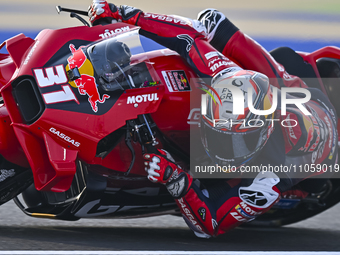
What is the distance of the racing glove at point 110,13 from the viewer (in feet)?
10.1

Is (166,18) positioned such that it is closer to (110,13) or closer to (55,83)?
(110,13)

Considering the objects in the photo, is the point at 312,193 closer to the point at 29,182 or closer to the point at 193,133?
the point at 193,133

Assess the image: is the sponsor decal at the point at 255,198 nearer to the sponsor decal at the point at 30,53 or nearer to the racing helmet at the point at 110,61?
the racing helmet at the point at 110,61

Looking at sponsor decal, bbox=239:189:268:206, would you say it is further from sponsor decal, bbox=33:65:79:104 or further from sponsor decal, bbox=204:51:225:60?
sponsor decal, bbox=33:65:79:104

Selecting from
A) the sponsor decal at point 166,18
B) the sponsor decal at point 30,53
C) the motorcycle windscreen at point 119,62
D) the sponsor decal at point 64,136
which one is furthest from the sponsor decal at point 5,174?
the sponsor decal at point 166,18

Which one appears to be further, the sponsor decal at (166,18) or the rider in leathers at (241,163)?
the sponsor decal at (166,18)

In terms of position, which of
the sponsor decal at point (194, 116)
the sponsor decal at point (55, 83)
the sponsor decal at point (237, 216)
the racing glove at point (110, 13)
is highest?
the racing glove at point (110, 13)

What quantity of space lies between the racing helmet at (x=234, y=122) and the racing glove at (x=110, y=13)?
26.3 inches

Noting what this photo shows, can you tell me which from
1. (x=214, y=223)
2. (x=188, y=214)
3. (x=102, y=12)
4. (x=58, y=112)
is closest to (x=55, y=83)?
(x=58, y=112)

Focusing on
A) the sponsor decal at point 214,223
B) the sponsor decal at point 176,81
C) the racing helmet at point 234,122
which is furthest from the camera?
the sponsor decal at point 214,223

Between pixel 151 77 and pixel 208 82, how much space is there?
40cm

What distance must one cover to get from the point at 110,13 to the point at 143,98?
68 cm

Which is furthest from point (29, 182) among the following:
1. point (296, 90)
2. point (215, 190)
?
point (296, 90)

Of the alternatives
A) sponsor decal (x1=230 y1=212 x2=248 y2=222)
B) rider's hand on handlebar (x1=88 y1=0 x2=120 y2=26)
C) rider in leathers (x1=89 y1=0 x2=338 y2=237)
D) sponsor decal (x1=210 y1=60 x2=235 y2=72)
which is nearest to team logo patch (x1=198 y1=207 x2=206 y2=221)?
rider in leathers (x1=89 y1=0 x2=338 y2=237)
